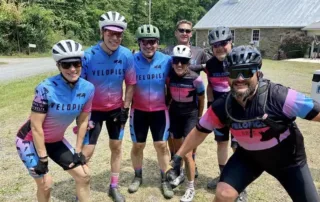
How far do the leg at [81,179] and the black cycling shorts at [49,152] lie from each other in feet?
0.36

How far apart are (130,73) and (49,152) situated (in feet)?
5.10

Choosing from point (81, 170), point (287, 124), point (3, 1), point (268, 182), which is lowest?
point (268, 182)

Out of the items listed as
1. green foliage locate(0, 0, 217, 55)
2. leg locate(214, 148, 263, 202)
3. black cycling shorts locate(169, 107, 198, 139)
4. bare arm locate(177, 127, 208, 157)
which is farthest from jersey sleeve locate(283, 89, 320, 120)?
green foliage locate(0, 0, 217, 55)

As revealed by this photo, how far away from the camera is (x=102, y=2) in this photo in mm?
55406

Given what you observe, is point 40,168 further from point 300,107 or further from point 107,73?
point 300,107

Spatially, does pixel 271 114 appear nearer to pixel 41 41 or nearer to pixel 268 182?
pixel 268 182

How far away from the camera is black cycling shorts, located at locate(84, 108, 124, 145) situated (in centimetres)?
457

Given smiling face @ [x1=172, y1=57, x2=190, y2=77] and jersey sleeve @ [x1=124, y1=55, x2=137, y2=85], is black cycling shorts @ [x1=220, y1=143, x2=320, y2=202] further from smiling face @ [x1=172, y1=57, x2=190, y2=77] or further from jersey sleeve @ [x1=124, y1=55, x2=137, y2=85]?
jersey sleeve @ [x1=124, y1=55, x2=137, y2=85]

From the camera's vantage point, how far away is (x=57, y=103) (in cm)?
350

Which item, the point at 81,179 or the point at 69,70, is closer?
the point at 69,70

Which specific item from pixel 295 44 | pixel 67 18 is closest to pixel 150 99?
pixel 295 44

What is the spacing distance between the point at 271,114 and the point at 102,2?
56.2 metres

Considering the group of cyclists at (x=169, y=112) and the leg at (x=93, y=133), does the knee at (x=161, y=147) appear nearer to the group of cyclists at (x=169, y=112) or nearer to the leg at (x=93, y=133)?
the group of cyclists at (x=169, y=112)

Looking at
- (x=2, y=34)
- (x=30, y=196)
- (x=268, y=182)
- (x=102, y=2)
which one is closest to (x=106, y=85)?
(x=30, y=196)
